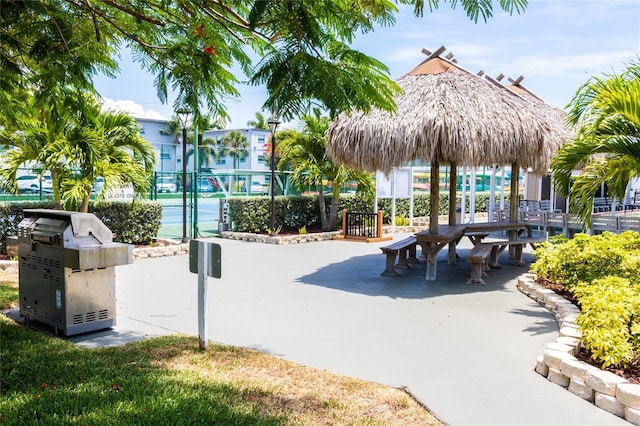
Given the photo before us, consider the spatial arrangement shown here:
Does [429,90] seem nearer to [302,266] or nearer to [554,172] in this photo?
[554,172]

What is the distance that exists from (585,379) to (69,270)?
4918 mm

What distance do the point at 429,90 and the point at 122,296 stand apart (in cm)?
631

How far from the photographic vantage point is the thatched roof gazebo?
925cm

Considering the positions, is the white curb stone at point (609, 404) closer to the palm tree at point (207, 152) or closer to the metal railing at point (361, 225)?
the metal railing at point (361, 225)

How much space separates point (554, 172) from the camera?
7750 millimetres

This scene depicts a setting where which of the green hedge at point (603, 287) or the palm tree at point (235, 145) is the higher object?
the palm tree at point (235, 145)

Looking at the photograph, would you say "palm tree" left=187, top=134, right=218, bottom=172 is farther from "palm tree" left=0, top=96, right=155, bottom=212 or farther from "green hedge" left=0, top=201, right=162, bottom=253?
"palm tree" left=0, top=96, right=155, bottom=212

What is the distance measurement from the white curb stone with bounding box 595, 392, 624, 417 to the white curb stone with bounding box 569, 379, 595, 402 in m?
0.08

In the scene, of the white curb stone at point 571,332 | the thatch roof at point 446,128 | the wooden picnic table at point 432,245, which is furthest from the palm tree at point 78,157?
the white curb stone at point 571,332

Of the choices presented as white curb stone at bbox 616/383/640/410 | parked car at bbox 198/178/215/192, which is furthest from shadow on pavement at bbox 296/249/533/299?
parked car at bbox 198/178/215/192

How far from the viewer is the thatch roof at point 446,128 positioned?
925 cm

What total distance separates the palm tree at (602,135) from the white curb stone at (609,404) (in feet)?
11.7

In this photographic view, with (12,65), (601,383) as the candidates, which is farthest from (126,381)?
(601,383)

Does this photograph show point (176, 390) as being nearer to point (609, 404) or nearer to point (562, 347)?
point (609, 404)
